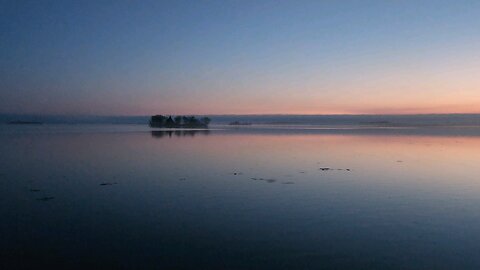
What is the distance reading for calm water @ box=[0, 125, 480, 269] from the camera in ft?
15.8

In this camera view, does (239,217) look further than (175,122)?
No

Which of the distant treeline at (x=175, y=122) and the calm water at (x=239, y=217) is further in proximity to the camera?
the distant treeline at (x=175, y=122)

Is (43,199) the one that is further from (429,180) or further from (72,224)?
(429,180)

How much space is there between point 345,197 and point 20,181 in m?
7.55

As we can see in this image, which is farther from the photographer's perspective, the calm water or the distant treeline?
the distant treeline

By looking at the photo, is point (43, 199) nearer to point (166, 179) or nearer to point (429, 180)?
point (166, 179)

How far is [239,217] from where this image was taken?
6598 millimetres

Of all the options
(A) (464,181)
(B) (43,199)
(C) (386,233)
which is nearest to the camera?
(C) (386,233)

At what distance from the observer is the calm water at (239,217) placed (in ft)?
15.8

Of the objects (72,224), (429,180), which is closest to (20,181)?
(72,224)

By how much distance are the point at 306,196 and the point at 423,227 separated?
8.46 feet

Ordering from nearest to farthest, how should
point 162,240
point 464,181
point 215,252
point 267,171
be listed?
point 215,252
point 162,240
point 464,181
point 267,171

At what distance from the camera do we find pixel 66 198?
794cm

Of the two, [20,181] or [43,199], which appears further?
[20,181]
